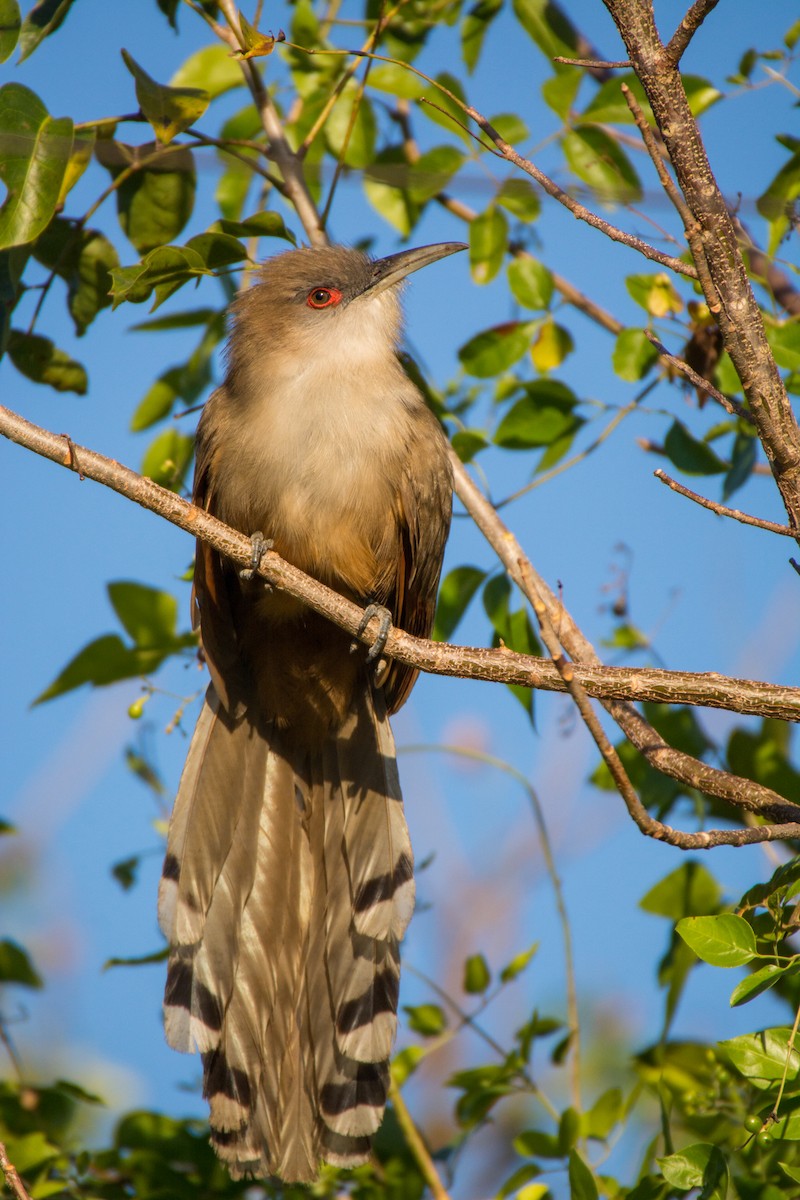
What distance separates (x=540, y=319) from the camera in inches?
157

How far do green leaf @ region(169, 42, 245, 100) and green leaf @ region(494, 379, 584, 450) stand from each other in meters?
1.57

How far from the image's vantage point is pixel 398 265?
4.32 meters

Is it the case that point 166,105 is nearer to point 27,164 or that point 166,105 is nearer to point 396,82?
point 27,164

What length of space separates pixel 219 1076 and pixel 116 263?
256 cm

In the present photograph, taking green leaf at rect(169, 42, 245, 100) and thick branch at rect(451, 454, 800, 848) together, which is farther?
green leaf at rect(169, 42, 245, 100)

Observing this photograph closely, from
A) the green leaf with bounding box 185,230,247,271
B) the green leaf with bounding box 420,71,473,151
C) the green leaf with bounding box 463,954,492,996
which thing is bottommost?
the green leaf with bounding box 463,954,492,996

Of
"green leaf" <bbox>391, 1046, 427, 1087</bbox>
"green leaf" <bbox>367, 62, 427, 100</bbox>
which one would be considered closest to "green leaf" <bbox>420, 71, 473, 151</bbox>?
"green leaf" <bbox>367, 62, 427, 100</bbox>

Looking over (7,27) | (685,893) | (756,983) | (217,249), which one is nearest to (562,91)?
(217,249)

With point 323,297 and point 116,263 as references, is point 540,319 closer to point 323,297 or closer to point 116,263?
point 323,297

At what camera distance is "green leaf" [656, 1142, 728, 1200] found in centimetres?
239

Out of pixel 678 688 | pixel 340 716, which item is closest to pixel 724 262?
pixel 678 688

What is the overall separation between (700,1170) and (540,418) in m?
2.27

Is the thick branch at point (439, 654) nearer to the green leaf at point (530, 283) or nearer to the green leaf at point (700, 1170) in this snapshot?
the green leaf at point (700, 1170)

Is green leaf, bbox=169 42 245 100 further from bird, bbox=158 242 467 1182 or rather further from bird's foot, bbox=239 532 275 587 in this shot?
bird's foot, bbox=239 532 275 587
